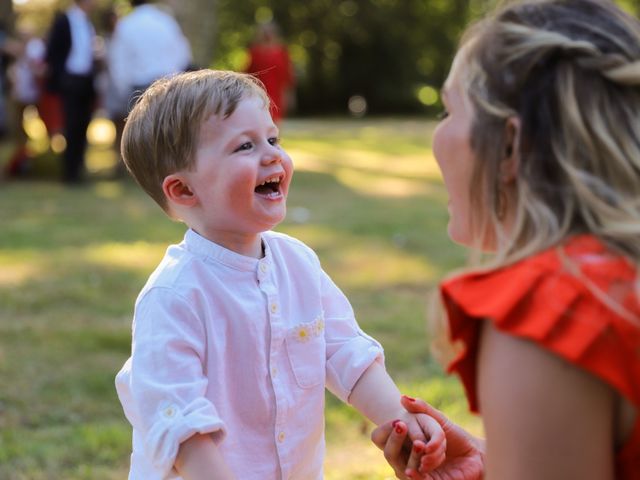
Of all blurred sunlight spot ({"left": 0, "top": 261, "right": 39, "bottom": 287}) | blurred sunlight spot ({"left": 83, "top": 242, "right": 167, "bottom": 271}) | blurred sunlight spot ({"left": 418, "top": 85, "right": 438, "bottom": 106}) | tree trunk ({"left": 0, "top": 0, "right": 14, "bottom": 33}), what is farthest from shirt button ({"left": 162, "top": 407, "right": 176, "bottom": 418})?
blurred sunlight spot ({"left": 418, "top": 85, "right": 438, "bottom": 106})

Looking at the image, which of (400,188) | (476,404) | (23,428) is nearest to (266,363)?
(476,404)

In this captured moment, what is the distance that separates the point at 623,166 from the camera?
1448mm

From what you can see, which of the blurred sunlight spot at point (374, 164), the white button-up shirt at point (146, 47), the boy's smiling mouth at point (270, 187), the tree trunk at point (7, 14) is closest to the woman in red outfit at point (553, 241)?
the boy's smiling mouth at point (270, 187)

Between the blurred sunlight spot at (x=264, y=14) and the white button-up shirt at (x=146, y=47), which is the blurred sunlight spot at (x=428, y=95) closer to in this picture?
the blurred sunlight spot at (x=264, y=14)

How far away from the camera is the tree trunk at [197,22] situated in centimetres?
1246

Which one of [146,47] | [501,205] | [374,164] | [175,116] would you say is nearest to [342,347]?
[175,116]

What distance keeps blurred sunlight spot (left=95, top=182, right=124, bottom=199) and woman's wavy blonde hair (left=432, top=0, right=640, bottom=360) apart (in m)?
8.54

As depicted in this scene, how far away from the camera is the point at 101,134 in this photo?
1928 centimetres

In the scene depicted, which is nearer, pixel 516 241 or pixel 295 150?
pixel 516 241

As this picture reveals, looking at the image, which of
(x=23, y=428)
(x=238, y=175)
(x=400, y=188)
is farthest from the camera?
(x=400, y=188)

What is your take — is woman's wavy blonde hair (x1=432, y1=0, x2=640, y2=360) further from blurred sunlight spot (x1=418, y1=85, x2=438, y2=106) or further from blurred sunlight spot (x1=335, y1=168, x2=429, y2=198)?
blurred sunlight spot (x1=418, y1=85, x2=438, y2=106)

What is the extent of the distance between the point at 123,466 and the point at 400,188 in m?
7.49

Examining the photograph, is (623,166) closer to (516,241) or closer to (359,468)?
(516,241)

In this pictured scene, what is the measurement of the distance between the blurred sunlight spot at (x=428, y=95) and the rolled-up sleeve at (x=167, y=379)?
26578 mm
